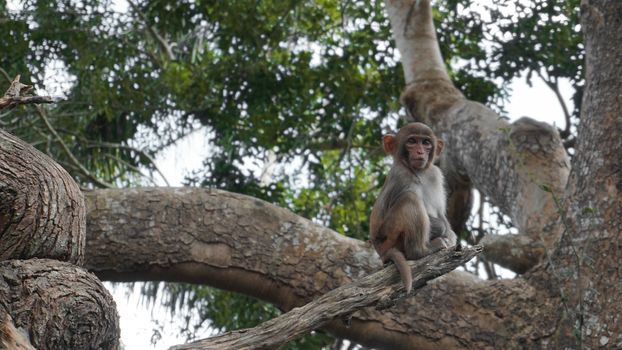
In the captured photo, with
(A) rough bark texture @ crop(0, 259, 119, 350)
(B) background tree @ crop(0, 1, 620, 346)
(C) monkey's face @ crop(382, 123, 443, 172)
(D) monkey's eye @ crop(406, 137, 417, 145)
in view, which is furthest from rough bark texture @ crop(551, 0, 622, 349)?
(A) rough bark texture @ crop(0, 259, 119, 350)

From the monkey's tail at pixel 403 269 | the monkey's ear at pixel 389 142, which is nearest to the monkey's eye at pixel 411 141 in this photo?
the monkey's ear at pixel 389 142

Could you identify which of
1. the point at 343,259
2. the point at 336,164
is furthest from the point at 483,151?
the point at 336,164

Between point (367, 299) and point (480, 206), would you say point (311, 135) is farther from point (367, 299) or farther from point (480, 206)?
point (367, 299)

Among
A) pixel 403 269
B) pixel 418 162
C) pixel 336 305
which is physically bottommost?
pixel 336 305

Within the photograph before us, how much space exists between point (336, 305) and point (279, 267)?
2.33 m

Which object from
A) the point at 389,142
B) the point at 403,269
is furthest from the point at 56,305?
the point at 389,142

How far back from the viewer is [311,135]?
37.0ft

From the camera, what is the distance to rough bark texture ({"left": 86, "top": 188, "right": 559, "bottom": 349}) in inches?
263

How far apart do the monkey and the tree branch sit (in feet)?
1.99

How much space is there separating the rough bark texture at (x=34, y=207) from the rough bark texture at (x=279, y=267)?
1967 mm

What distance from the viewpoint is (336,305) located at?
4539 mm

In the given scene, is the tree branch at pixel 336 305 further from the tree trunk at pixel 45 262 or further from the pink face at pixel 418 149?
the pink face at pixel 418 149

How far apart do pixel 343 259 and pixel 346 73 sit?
452 cm

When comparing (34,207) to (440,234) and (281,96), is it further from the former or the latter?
(281,96)
